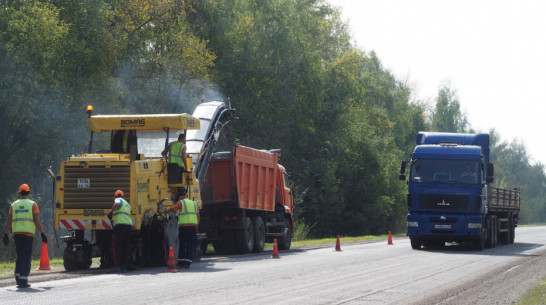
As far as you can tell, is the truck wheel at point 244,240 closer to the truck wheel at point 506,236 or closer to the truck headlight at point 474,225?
the truck headlight at point 474,225

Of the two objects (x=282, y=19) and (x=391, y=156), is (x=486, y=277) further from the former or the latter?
(x=391, y=156)

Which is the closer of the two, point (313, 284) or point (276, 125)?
point (313, 284)

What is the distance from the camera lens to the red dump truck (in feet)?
79.8

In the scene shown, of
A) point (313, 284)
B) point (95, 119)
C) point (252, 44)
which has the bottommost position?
point (313, 284)

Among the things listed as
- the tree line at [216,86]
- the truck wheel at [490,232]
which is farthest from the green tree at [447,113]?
the truck wheel at [490,232]

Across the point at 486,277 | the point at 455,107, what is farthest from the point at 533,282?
the point at 455,107

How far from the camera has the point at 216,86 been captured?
45.1m

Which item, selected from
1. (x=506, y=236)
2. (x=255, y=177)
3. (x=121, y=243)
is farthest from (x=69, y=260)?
(x=506, y=236)

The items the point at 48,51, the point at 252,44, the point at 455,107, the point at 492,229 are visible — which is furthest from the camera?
the point at 455,107

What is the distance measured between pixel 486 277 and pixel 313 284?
4334 millimetres

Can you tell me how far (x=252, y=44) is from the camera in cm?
4859

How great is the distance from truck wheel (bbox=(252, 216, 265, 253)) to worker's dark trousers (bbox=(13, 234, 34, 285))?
11436mm

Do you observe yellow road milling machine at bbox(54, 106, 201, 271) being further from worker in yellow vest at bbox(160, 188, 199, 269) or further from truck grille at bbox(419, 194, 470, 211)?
truck grille at bbox(419, 194, 470, 211)

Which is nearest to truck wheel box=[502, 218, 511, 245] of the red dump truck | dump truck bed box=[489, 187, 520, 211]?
dump truck bed box=[489, 187, 520, 211]
